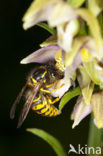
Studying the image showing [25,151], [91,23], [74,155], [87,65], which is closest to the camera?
[91,23]

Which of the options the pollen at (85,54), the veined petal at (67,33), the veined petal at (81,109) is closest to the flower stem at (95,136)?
the veined petal at (81,109)

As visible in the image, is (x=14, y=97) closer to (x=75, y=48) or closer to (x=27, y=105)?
(x=27, y=105)

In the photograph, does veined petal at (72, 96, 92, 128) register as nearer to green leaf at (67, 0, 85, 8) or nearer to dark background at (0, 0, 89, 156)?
green leaf at (67, 0, 85, 8)

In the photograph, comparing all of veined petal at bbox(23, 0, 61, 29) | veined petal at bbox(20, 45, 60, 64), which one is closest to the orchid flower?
veined petal at bbox(23, 0, 61, 29)

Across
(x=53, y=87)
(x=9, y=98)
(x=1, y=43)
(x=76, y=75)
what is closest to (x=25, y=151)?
(x=9, y=98)

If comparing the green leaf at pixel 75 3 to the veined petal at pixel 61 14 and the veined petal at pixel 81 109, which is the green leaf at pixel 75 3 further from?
the veined petal at pixel 81 109

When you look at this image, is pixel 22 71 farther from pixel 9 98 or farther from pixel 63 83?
pixel 63 83

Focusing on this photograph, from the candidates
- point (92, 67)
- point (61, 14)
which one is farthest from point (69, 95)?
point (61, 14)
